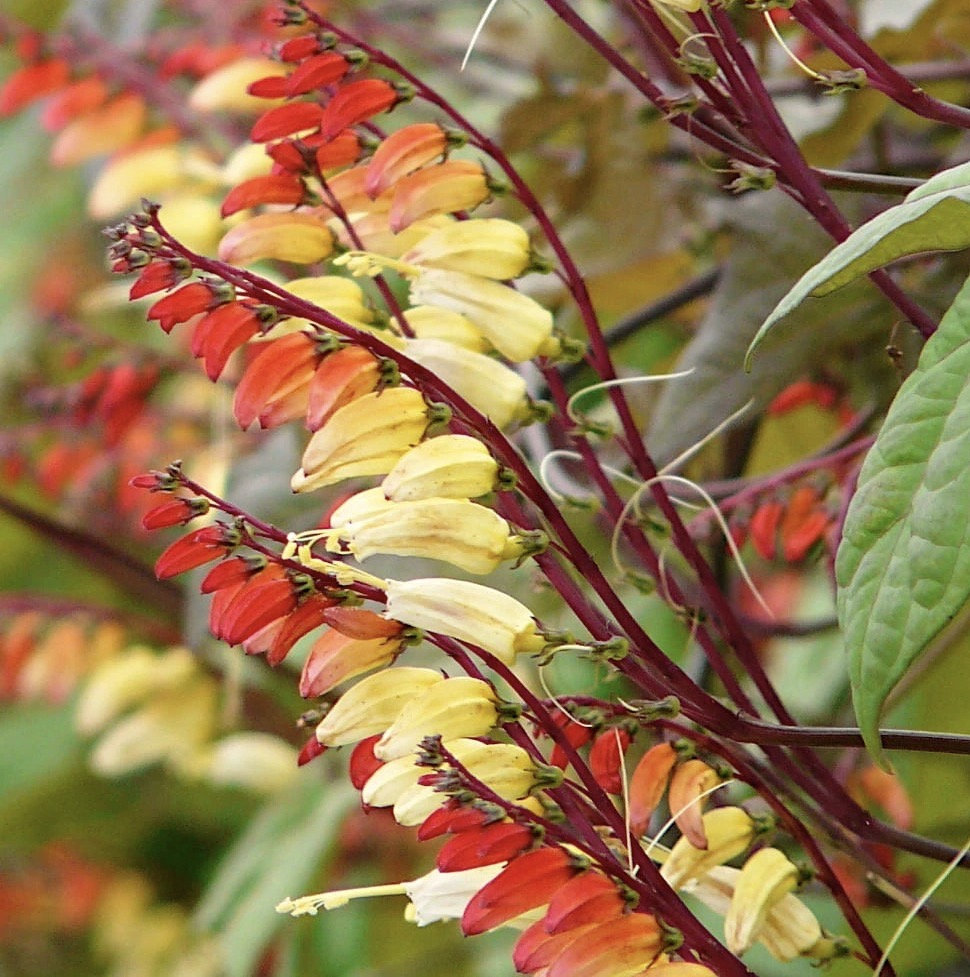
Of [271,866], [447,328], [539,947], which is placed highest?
[447,328]

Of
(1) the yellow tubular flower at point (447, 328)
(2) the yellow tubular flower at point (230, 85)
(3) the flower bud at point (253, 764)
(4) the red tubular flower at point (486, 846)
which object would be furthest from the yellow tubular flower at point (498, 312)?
(3) the flower bud at point (253, 764)

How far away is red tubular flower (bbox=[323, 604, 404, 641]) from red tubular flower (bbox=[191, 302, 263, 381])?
0.05 m

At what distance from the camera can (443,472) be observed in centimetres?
27

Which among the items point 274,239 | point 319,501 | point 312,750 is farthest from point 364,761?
point 319,501

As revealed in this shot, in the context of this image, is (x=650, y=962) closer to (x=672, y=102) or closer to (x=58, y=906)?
(x=672, y=102)

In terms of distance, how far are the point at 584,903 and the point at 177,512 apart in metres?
0.10

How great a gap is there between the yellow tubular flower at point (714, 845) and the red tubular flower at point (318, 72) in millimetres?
175

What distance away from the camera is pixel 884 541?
0.70ft

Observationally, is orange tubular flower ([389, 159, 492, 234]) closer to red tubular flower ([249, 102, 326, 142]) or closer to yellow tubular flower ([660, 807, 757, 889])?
red tubular flower ([249, 102, 326, 142])

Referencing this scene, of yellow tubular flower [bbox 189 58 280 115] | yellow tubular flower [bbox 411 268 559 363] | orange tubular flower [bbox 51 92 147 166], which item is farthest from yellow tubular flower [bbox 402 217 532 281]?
orange tubular flower [bbox 51 92 147 166]

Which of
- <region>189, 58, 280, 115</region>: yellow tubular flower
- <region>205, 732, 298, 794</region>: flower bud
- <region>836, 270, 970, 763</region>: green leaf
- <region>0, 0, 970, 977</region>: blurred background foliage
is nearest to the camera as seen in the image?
<region>836, 270, 970, 763</region>: green leaf

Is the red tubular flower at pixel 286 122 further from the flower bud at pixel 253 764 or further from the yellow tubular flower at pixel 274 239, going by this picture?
the flower bud at pixel 253 764

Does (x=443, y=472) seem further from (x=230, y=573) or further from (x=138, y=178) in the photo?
(x=138, y=178)

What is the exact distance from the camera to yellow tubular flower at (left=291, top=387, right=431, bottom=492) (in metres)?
0.28
